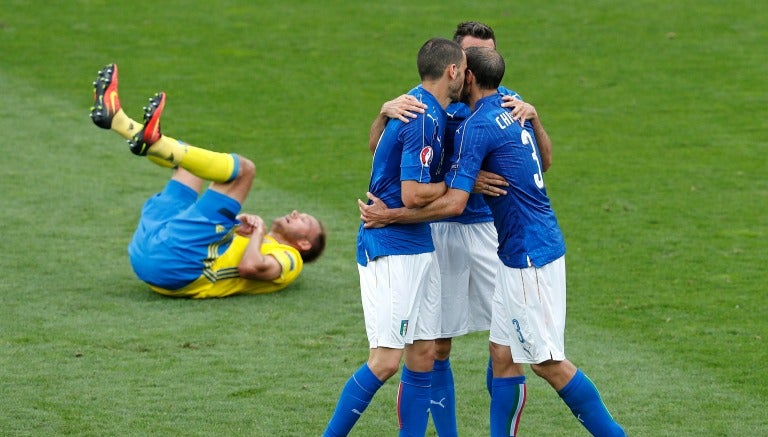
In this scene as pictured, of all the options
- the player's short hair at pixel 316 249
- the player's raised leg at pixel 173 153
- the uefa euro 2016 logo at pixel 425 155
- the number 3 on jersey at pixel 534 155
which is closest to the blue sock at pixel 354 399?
the uefa euro 2016 logo at pixel 425 155

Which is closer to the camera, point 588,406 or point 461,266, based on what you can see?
point 588,406

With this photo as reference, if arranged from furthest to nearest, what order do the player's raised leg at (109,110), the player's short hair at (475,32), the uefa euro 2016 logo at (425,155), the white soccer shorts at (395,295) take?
the player's raised leg at (109,110) < the player's short hair at (475,32) < the white soccer shorts at (395,295) < the uefa euro 2016 logo at (425,155)

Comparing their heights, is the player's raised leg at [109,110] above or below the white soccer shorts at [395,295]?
above

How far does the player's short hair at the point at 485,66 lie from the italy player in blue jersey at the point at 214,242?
9.25ft

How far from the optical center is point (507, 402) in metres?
5.93

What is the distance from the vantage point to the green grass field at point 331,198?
691 cm

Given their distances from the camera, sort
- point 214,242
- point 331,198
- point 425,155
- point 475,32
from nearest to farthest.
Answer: point 425,155 < point 475,32 < point 214,242 < point 331,198

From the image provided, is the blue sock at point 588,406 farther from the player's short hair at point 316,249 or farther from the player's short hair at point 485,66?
the player's short hair at point 316,249

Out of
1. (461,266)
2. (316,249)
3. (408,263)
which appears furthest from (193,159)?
(408,263)

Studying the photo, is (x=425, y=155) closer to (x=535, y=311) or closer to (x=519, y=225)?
(x=519, y=225)

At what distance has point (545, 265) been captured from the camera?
5734 millimetres

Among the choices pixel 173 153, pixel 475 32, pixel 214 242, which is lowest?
pixel 214 242

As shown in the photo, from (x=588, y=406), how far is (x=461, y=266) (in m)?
0.98

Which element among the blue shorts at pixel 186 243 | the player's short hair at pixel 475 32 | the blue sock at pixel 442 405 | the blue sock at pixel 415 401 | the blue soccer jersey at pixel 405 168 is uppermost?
the player's short hair at pixel 475 32
